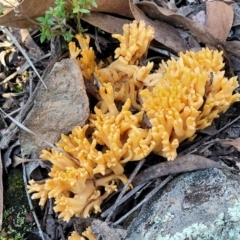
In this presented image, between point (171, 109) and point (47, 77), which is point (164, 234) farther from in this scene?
point (47, 77)

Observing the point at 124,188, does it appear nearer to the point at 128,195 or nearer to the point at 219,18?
the point at 128,195

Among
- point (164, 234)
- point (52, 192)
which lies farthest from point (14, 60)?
point (164, 234)

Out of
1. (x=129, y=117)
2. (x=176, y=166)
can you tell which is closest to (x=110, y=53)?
(x=129, y=117)

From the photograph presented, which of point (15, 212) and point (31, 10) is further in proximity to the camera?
point (15, 212)

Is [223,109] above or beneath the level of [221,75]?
beneath

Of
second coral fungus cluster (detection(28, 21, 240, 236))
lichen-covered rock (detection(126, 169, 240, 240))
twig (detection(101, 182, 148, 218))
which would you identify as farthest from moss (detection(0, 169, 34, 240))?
lichen-covered rock (detection(126, 169, 240, 240))

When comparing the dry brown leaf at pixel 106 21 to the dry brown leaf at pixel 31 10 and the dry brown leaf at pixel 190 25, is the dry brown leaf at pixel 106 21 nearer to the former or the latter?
the dry brown leaf at pixel 31 10
